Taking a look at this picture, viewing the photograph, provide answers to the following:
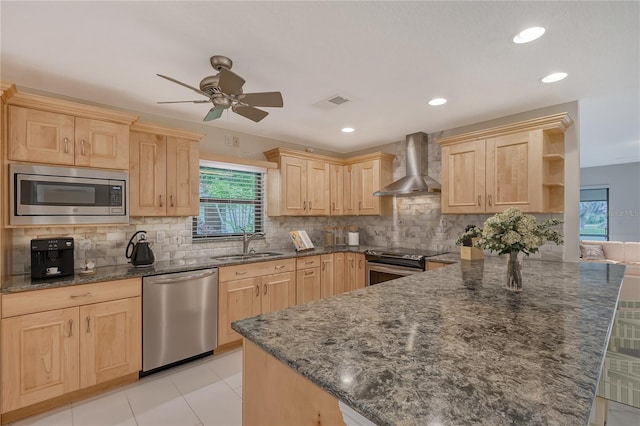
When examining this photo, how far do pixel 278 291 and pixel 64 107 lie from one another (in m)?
2.58

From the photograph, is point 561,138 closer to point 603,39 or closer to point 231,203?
point 603,39

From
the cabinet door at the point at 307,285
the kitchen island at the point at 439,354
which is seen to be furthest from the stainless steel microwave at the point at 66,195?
the kitchen island at the point at 439,354

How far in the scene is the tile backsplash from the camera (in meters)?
2.77

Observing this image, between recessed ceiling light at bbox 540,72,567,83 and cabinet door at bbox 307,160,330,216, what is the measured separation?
2.75 m

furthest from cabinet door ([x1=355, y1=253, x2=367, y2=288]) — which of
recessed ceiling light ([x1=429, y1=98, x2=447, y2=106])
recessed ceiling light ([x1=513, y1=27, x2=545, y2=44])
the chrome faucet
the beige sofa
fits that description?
the beige sofa

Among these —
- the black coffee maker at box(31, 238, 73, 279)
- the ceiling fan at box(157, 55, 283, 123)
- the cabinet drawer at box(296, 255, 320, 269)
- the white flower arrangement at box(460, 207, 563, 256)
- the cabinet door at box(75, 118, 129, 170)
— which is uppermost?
the ceiling fan at box(157, 55, 283, 123)

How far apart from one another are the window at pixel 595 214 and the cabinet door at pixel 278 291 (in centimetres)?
767

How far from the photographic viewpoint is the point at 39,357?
2139mm

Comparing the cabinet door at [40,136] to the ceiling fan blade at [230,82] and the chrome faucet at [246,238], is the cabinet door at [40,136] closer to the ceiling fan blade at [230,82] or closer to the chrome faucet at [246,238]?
the ceiling fan blade at [230,82]

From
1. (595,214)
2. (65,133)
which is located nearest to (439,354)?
(65,133)

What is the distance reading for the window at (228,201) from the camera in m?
3.66

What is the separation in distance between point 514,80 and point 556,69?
0.89 ft

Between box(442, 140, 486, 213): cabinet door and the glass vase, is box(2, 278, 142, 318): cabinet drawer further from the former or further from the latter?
box(442, 140, 486, 213): cabinet door

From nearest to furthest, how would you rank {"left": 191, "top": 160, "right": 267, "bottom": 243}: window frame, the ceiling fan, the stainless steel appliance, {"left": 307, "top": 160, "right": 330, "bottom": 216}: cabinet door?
the ceiling fan → the stainless steel appliance → {"left": 191, "top": 160, "right": 267, "bottom": 243}: window frame → {"left": 307, "top": 160, "right": 330, "bottom": 216}: cabinet door
